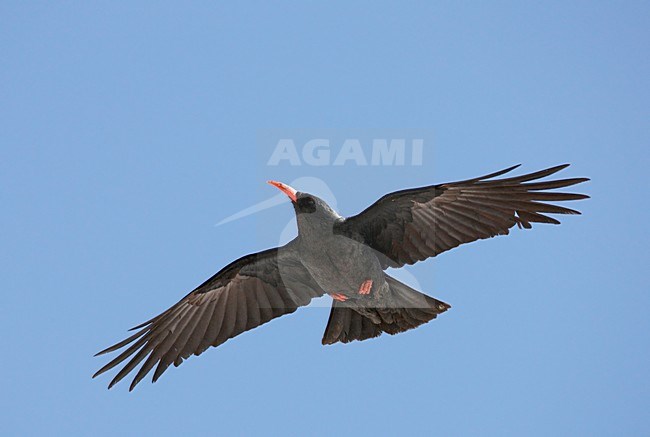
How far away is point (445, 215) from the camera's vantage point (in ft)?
41.6

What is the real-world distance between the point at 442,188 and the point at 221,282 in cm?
390

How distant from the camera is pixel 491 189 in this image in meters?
12.2

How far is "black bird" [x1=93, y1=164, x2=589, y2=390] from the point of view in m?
12.2

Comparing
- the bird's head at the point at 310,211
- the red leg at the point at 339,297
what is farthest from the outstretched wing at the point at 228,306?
the bird's head at the point at 310,211

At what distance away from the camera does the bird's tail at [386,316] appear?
1298 cm

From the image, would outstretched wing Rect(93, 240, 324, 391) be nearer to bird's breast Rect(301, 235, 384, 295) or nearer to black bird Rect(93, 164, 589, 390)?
black bird Rect(93, 164, 589, 390)

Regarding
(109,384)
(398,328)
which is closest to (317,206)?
(398,328)

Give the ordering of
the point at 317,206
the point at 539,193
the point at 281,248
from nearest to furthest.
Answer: the point at 539,193, the point at 317,206, the point at 281,248

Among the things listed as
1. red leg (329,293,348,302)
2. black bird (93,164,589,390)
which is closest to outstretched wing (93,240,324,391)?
black bird (93,164,589,390)

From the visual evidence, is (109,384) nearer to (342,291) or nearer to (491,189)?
(342,291)

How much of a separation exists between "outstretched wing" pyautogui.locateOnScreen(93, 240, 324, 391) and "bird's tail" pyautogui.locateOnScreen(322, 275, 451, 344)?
0.69m

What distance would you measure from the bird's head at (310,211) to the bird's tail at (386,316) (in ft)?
4.14

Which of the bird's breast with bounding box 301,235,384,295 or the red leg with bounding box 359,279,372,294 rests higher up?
the bird's breast with bounding box 301,235,384,295

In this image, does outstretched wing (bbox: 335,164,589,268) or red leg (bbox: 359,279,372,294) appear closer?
outstretched wing (bbox: 335,164,589,268)
